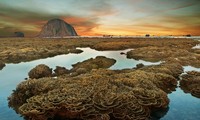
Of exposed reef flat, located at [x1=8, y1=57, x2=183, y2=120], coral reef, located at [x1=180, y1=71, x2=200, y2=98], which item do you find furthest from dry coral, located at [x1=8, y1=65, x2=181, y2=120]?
coral reef, located at [x1=180, y1=71, x2=200, y2=98]

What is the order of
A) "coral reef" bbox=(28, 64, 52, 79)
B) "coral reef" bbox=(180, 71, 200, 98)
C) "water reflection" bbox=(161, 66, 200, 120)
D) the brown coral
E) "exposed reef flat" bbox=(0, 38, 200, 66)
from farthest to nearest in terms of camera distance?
1. "exposed reef flat" bbox=(0, 38, 200, 66)
2. "coral reef" bbox=(28, 64, 52, 79)
3. "coral reef" bbox=(180, 71, 200, 98)
4. "water reflection" bbox=(161, 66, 200, 120)
5. the brown coral

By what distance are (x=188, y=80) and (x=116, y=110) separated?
14608mm

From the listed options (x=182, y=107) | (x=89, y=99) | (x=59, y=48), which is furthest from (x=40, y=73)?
(x=59, y=48)

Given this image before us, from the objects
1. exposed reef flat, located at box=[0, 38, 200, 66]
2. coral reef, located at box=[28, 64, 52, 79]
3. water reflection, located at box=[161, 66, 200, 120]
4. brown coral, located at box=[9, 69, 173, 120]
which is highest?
brown coral, located at box=[9, 69, 173, 120]

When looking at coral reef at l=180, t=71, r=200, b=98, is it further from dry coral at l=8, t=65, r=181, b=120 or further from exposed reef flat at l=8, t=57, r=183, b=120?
dry coral at l=8, t=65, r=181, b=120

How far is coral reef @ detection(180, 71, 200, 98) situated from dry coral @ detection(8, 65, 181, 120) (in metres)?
5.84

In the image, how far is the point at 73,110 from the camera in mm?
15117

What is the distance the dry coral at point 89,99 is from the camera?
599 inches

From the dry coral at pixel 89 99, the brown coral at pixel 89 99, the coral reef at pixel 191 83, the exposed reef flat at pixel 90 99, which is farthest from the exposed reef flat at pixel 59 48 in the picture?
the brown coral at pixel 89 99

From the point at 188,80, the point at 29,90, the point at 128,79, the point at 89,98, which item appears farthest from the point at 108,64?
Answer: the point at 89,98

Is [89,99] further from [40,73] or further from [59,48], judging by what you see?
[59,48]

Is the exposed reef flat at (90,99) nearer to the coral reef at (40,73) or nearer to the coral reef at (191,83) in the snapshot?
the coral reef at (191,83)

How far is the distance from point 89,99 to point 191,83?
15002 mm

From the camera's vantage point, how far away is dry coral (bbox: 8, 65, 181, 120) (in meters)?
15.2
